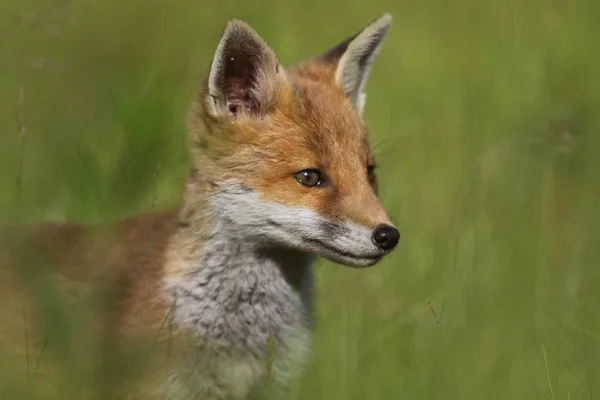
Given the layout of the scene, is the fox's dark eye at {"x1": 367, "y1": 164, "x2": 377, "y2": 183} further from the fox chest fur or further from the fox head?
the fox chest fur

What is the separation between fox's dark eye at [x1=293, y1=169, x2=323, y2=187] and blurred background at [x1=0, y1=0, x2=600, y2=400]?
0.56 m

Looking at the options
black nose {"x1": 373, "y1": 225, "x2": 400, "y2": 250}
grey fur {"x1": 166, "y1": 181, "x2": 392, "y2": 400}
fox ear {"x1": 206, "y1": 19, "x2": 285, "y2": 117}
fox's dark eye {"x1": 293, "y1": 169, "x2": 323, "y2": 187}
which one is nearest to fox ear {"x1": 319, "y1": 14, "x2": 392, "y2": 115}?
fox ear {"x1": 206, "y1": 19, "x2": 285, "y2": 117}

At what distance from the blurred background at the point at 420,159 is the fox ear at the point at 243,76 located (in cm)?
27

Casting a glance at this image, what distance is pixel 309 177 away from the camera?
453cm

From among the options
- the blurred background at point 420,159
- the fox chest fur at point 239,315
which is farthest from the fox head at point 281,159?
the blurred background at point 420,159

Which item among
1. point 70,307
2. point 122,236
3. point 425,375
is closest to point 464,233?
point 425,375

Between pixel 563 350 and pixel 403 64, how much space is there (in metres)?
5.08

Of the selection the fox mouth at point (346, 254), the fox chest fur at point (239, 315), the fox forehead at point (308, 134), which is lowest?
the fox chest fur at point (239, 315)

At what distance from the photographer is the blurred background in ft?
14.8

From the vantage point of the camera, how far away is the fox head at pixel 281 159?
14.4ft

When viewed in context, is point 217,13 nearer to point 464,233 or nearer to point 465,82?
point 465,82

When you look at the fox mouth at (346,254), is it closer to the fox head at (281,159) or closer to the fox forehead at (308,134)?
the fox head at (281,159)

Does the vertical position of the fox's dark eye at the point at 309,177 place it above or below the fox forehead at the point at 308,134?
below

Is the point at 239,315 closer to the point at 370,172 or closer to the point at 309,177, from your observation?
the point at 309,177
